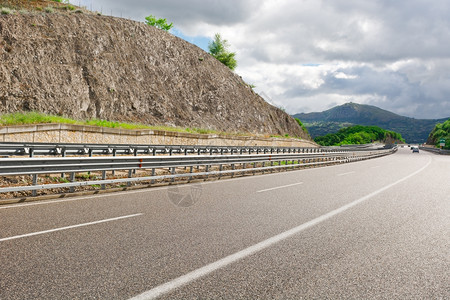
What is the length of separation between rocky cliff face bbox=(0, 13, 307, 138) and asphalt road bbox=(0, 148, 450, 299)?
28.3m

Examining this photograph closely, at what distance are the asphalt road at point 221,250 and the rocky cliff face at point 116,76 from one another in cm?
2829

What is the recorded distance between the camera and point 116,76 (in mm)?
41812

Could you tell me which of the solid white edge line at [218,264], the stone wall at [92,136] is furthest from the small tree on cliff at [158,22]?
the solid white edge line at [218,264]

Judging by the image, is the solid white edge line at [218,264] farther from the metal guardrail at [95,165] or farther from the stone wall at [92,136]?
the stone wall at [92,136]

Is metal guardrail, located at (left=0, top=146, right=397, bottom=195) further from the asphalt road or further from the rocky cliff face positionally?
the rocky cliff face

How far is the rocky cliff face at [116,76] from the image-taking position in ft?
109

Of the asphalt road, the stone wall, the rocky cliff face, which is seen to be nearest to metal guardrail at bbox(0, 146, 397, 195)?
the asphalt road

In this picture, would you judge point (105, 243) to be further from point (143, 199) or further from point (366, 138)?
point (366, 138)

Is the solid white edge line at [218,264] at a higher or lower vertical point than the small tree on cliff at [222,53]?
lower

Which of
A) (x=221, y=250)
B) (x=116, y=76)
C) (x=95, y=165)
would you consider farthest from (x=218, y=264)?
(x=116, y=76)

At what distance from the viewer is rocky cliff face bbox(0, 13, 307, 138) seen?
3312cm

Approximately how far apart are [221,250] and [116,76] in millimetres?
40380

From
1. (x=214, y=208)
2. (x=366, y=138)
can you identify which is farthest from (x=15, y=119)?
(x=366, y=138)

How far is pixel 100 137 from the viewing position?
2577 centimetres
